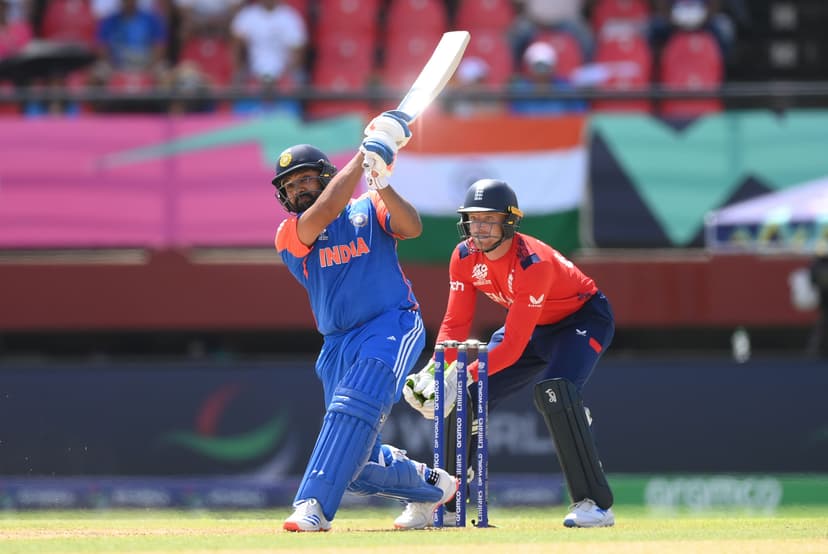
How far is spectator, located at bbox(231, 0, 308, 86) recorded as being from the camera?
1380 cm

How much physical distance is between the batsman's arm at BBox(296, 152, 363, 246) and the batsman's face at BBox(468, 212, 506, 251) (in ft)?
2.58

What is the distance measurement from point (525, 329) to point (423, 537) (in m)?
1.20

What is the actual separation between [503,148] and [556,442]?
5689mm

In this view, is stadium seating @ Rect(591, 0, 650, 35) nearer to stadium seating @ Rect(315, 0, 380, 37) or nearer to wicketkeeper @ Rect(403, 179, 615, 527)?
stadium seating @ Rect(315, 0, 380, 37)

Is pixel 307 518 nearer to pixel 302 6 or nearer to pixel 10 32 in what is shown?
pixel 10 32

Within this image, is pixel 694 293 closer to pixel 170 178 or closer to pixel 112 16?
pixel 170 178

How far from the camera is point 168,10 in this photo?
14469mm

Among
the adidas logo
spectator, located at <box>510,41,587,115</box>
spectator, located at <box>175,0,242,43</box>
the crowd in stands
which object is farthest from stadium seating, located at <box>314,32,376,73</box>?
the adidas logo

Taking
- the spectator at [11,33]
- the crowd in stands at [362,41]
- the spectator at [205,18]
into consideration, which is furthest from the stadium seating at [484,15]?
the spectator at [11,33]

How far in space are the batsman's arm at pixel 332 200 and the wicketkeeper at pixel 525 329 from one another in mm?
784

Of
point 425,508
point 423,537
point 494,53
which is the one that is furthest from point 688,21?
point 423,537

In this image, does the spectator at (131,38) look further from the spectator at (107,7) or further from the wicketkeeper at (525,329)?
the wicketkeeper at (525,329)

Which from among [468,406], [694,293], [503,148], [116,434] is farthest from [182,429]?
[468,406]

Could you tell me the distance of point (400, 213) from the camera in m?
6.73
